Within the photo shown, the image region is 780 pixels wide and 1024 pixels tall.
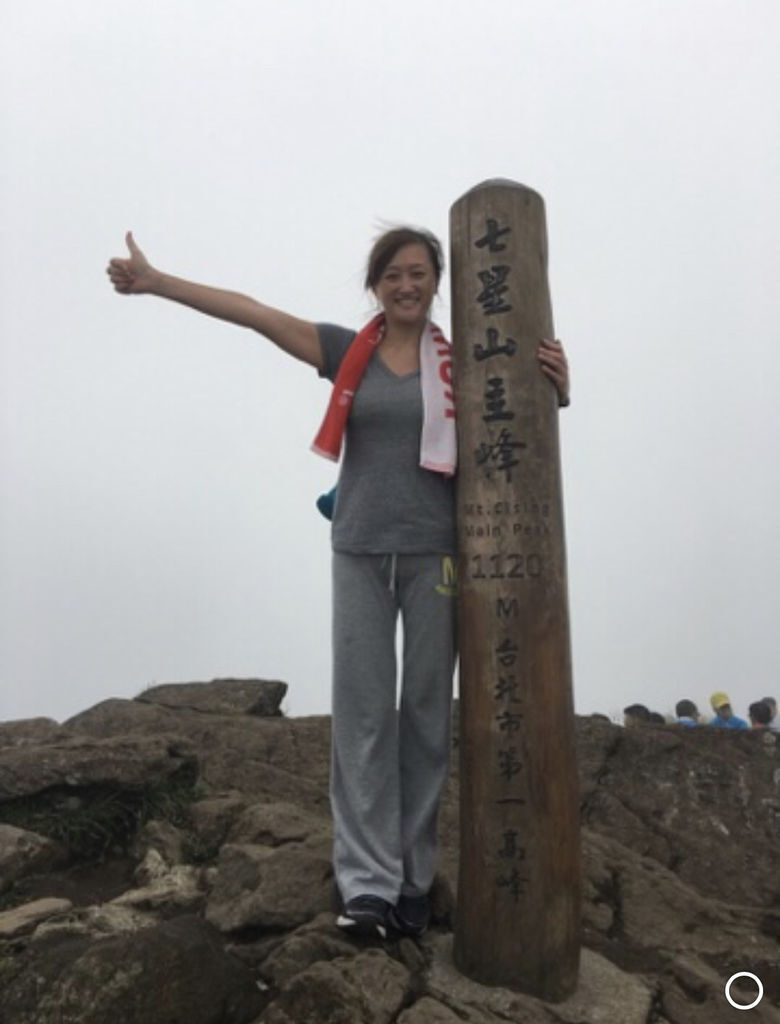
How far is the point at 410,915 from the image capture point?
314 centimetres

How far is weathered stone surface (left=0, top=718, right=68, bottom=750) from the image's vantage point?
5.39 m

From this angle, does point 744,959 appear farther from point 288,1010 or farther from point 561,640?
point 288,1010

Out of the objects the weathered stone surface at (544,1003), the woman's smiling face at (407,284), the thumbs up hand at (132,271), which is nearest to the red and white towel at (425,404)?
the woman's smiling face at (407,284)

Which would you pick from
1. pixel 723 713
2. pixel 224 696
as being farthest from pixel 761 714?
pixel 224 696

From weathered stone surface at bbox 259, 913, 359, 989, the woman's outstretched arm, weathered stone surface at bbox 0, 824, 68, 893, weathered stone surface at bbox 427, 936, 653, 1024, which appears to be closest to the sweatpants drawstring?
the woman's outstretched arm

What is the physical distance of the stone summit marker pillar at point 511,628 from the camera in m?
2.91

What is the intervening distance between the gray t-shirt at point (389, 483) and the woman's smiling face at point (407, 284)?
253 mm

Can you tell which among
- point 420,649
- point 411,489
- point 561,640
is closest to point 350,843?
point 420,649

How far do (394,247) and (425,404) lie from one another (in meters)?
0.67

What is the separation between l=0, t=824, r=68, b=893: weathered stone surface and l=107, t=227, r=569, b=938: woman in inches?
61.4

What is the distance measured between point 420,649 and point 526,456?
842 mm

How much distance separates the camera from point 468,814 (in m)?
3.05

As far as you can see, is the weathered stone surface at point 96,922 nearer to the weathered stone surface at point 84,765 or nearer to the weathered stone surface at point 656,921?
the weathered stone surface at point 84,765

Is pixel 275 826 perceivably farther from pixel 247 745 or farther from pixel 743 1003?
pixel 743 1003
